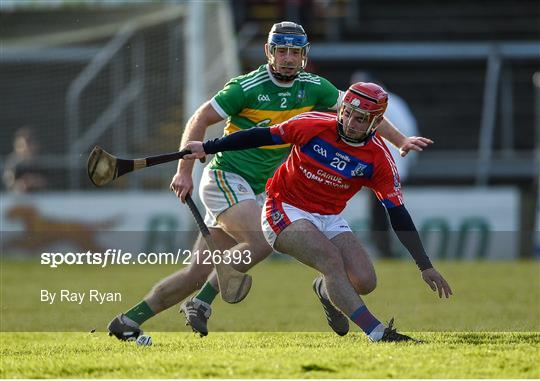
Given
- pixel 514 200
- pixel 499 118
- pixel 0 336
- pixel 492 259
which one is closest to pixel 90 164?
pixel 0 336

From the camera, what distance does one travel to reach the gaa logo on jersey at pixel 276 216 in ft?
22.9

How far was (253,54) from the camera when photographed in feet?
62.1

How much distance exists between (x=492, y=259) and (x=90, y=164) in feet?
31.9

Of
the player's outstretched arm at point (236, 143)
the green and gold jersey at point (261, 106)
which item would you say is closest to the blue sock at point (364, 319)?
the player's outstretched arm at point (236, 143)

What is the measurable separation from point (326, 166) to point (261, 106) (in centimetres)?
69

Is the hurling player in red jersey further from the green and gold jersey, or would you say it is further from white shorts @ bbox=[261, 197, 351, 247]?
the green and gold jersey

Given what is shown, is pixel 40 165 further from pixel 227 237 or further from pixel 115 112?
pixel 227 237

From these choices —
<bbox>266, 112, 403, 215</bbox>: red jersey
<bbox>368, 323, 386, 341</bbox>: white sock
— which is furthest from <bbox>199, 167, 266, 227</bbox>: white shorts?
<bbox>368, 323, 386, 341</bbox>: white sock

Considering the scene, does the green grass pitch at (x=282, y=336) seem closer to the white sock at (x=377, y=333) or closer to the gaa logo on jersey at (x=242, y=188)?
the white sock at (x=377, y=333)

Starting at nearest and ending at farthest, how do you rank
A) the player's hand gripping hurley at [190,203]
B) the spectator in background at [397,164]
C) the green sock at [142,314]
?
the player's hand gripping hurley at [190,203] → the green sock at [142,314] → the spectator in background at [397,164]

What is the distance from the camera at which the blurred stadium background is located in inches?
674

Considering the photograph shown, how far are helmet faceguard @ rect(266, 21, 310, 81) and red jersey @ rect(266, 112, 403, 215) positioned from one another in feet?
1.49

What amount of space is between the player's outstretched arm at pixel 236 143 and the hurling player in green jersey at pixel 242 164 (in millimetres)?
228

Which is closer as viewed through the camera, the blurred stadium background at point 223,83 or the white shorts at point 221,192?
the white shorts at point 221,192
